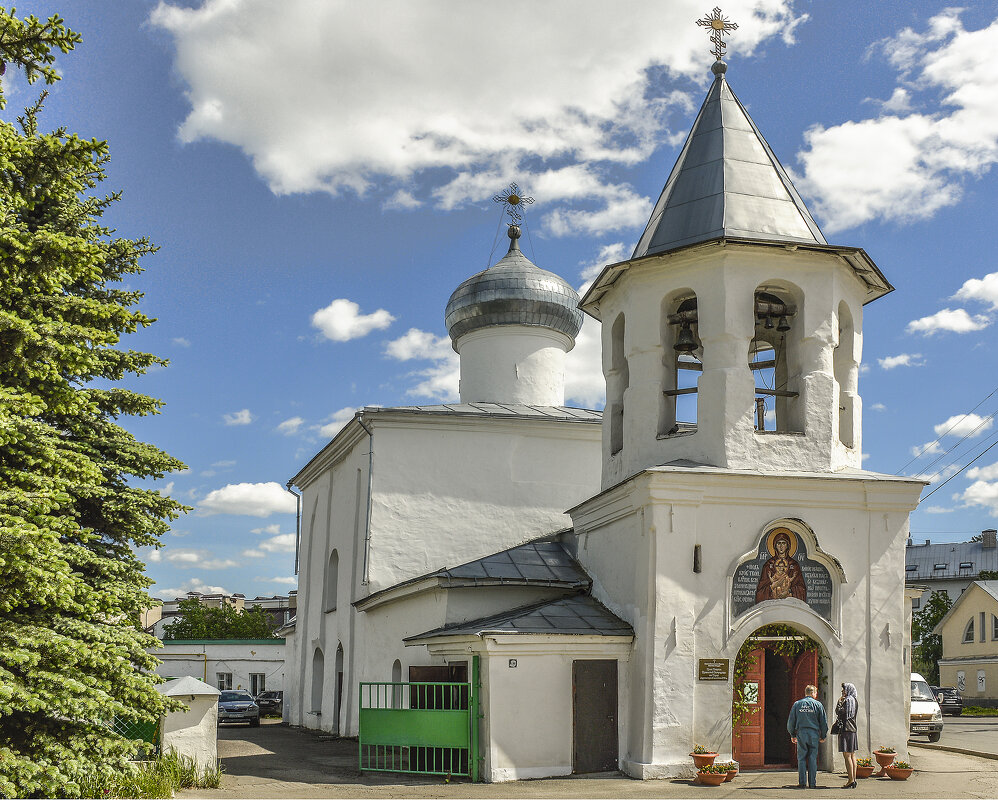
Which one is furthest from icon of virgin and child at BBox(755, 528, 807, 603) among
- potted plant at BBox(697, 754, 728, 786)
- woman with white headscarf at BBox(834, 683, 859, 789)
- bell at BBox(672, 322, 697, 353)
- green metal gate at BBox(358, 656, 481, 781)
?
green metal gate at BBox(358, 656, 481, 781)

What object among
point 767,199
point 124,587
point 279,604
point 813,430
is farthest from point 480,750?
point 279,604

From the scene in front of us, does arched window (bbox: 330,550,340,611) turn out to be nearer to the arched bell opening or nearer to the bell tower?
the bell tower

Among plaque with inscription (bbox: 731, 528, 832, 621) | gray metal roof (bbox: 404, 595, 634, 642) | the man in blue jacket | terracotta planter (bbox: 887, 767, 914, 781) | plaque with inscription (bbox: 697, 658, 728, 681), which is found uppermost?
plaque with inscription (bbox: 731, 528, 832, 621)

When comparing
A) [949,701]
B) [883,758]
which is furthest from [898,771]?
[949,701]

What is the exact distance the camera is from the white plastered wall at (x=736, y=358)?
14164 mm

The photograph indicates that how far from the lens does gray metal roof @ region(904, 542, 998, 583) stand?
244 feet

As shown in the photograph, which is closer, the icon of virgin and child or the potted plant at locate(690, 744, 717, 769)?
the potted plant at locate(690, 744, 717, 769)

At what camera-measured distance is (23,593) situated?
824 cm

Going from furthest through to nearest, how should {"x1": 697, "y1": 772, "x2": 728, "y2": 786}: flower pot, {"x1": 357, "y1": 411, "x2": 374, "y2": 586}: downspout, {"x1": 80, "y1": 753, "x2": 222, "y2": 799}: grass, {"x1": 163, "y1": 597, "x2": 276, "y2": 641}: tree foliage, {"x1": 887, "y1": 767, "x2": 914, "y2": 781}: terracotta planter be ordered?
{"x1": 163, "y1": 597, "x2": 276, "y2": 641}: tree foliage → {"x1": 357, "y1": 411, "x2": 374, "y2": 586}: downspout → {"x1": 887, "y1": 767, "x2": 914, "y2": 781}: terracotta planter → {"x1": 697, "y1": 772, "x2": 728, "y2": 786}: flower pot → {"x1": 80, "y1": 753, "x2": 222, "y2": 799}: grass

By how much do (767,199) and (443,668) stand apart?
850 centimetres

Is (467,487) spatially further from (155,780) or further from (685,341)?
(155,780)

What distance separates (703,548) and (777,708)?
8.54ft

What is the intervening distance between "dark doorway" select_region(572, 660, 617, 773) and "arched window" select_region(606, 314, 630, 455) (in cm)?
364

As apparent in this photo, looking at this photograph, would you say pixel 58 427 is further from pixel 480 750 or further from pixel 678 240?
pixel 678 240
